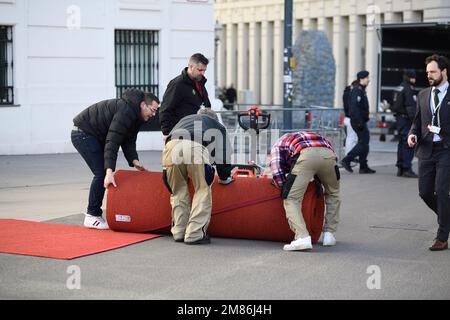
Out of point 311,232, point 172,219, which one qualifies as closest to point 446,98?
point 311,232

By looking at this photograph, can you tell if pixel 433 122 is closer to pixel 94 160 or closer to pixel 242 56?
pixel 94 160

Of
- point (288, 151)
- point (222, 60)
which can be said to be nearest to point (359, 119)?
point (288, 151)

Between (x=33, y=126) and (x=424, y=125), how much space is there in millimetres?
11379

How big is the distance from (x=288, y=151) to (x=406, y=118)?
25.7 feet

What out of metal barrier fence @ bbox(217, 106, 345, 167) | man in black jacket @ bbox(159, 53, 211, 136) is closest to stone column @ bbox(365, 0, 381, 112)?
metal barrier fence @ bbox(217, 106, 345, 167)

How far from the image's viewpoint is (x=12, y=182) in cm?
1596

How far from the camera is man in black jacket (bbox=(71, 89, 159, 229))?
11125 millimetres

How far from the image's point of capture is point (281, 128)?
63.5 feet

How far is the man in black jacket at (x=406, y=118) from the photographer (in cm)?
1753

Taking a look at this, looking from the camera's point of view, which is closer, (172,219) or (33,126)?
(172,219)

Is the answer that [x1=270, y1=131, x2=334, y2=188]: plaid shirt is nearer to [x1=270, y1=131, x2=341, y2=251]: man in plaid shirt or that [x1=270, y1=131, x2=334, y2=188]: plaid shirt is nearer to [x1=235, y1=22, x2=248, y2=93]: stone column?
[x1=270, y1=131, x2=341, y2=251]: man in plaid shirt

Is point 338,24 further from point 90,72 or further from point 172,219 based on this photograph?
point 172,219

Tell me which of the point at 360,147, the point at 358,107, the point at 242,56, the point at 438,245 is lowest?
the point at 438,245

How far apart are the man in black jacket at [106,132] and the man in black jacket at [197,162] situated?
0.69 meters
